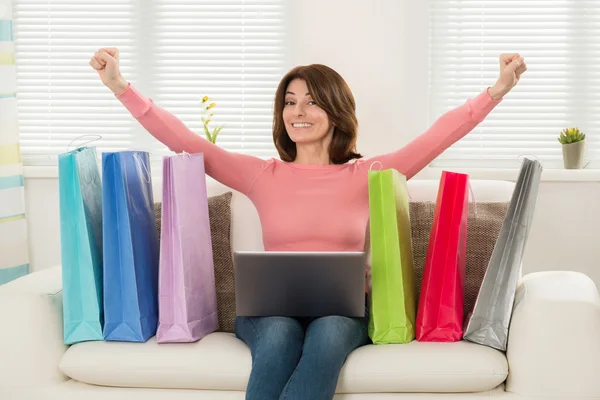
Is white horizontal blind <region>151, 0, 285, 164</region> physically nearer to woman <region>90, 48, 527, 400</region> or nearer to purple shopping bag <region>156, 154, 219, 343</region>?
woman <region>90, 48, 527, 400</region>

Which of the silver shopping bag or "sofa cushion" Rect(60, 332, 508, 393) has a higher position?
the silver shopping bag

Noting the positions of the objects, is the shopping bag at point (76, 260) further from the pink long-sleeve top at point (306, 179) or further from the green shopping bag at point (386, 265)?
the green shopping bag at point (386, 265)

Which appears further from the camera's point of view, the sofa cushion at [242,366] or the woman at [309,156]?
the woman at [309,156]

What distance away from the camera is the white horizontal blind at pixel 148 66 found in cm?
339

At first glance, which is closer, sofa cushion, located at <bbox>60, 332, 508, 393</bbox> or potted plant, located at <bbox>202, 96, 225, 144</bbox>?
sofa cushion, located at <bbox>60, 332, 508, 393</bbox>

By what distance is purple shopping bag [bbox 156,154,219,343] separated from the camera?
2.00 m

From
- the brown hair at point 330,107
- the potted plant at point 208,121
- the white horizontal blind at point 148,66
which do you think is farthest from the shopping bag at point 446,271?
the white horizontal blind at point 148,66

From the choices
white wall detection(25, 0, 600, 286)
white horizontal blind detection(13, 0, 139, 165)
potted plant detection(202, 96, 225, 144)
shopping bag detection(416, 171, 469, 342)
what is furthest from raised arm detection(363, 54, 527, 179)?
white horizontal blind detection(13, 0, 139, 165)

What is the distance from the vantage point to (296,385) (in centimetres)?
174

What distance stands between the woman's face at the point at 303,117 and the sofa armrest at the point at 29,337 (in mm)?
886

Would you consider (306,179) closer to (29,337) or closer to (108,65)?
(108,65)

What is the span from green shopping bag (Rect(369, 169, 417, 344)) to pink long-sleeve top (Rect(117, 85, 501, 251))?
290 millimetres

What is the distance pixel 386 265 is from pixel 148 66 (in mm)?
1901

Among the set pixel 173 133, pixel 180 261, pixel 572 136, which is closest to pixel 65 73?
pixel 173 133
